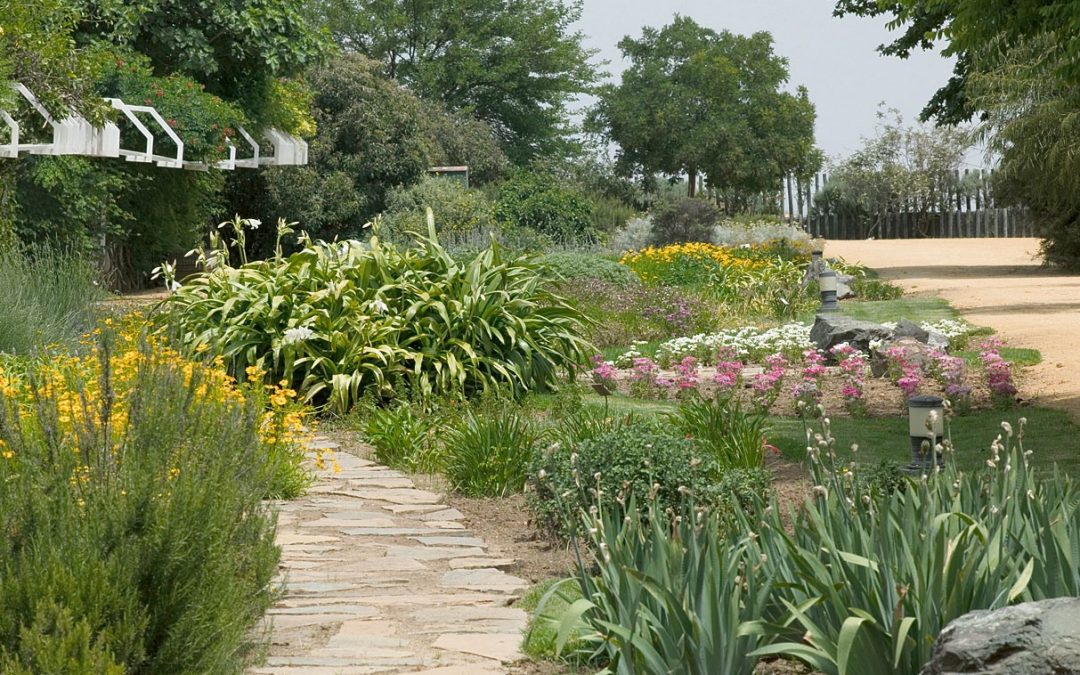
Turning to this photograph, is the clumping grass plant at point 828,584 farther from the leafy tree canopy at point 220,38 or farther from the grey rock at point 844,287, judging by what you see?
the leafy tree canopy at point 220,38

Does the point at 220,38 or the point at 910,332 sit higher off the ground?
the point at 220,38

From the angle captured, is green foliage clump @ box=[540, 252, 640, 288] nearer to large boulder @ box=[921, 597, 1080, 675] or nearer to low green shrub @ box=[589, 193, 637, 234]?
A: large boulder @ box=[921, 597, 1080, 675]

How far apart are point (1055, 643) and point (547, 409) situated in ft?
22.0

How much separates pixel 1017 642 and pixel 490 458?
442cm

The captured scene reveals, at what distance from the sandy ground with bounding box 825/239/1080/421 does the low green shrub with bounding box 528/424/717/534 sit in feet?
15.5

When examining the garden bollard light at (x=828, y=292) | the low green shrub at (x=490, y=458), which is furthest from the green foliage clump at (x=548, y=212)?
the low green shrub at (x=490, y=458)

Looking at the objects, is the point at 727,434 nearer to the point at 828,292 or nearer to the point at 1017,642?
the point at 1017,642

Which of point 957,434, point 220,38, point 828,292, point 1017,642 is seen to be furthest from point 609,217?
point 1017,642

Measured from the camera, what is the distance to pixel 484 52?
2004 inches

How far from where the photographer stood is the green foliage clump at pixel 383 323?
369 inches

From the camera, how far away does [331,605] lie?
4.75 meters

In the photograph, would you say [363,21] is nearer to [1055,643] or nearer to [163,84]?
[163,84]

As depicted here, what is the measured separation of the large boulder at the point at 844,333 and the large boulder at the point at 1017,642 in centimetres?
968

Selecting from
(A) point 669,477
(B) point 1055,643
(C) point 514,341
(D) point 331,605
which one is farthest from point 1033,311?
(B) point 1055,643
